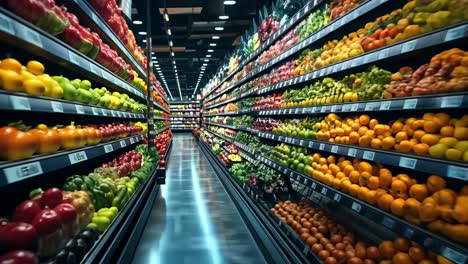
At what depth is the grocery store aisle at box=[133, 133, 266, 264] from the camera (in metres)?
3.30

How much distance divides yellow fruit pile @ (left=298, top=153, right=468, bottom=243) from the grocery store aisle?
4.31 feet

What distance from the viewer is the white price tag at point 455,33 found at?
1.55 metres

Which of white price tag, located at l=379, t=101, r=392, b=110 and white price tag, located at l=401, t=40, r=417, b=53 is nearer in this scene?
A: white price tag, located at l=401, t=40, r=417, b=53

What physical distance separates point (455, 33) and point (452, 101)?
0.33 metres

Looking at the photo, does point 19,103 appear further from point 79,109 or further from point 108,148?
point 108,148

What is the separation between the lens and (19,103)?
1.53 metres

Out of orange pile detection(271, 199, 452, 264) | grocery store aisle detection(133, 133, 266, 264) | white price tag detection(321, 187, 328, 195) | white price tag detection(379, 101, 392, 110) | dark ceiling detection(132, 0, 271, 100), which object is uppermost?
dark ceiling detection(132, 0, 271, 100)

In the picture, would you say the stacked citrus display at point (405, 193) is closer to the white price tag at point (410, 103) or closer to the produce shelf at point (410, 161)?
the produce shelf at point (410, 161)

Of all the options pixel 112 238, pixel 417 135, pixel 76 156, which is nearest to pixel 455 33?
pixel 417 135

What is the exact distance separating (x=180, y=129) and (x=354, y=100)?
27.8m

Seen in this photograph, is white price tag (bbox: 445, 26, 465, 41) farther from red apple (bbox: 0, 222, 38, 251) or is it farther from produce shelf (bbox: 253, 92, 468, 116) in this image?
red apple (bbox: 0, 222, 38, 251)

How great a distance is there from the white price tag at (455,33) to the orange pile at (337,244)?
1110mm

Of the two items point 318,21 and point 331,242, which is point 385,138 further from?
point 318,21

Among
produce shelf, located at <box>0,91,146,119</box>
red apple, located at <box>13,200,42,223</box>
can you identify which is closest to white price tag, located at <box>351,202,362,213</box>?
red apple, located at <box>13,200,42,223</box>
